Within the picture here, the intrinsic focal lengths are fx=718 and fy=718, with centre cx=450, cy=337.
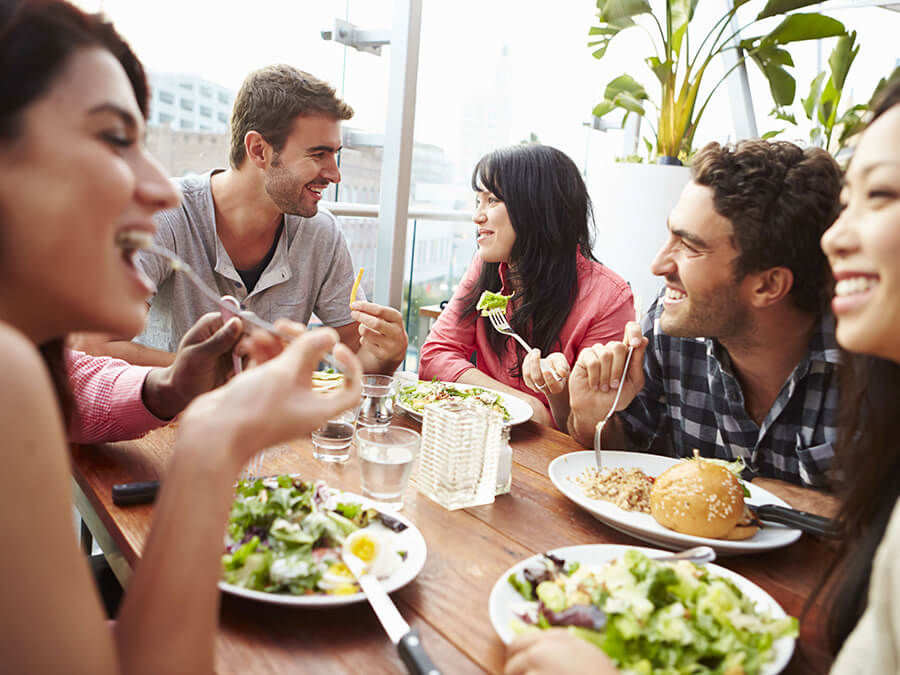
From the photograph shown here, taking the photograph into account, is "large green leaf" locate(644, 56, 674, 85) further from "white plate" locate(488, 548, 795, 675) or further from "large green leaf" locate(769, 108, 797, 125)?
"white plate" locate(488, 548, 795, 675)

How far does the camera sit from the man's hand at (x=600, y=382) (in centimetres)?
183

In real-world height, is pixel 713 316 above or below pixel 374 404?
above

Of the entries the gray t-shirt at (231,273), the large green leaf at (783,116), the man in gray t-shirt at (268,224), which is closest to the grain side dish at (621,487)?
the man in gray t-shirt at (268,224)

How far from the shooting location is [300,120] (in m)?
2.82

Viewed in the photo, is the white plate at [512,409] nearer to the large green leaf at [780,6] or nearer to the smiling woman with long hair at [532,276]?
the smiling woman with long hair at [532,276]

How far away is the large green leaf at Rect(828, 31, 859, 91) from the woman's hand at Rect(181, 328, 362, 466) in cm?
463

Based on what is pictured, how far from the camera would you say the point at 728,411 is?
1.95m

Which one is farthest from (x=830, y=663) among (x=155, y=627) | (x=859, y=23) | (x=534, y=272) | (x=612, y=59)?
(x=859, y=23)

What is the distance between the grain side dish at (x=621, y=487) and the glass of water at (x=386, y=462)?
37 centimetres

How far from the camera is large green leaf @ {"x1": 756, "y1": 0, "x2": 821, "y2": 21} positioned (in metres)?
3.86

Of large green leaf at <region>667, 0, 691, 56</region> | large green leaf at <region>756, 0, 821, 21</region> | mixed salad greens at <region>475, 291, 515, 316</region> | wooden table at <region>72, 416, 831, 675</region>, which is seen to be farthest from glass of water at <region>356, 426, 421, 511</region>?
large green leaf at <region>756, 0, 821, 21</region>

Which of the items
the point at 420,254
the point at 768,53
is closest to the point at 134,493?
the point at 420,254

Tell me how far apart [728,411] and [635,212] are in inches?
94.4

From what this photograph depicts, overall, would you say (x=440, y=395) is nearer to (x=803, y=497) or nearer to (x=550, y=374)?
(x=550, y=374)
